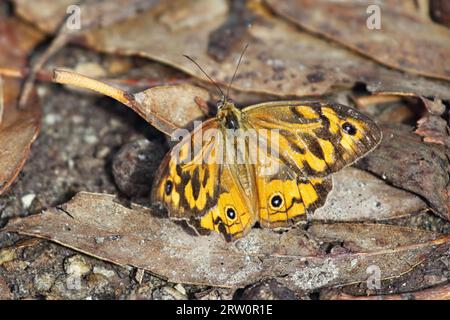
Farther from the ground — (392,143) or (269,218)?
(392,143)

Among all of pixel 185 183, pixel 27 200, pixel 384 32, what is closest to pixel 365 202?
pixel 185 183

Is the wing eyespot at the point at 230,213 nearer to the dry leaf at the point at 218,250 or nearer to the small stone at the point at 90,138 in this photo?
the dry leaf at the point at 218,250

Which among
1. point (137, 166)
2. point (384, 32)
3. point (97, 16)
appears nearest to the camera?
point (137, 166)

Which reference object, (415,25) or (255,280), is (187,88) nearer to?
(255,280)

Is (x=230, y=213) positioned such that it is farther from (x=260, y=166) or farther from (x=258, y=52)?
(x=258, y=52)

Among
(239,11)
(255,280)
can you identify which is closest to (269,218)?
(255,280)

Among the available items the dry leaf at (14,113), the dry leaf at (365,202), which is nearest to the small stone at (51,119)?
the dry leaf at (14,113)

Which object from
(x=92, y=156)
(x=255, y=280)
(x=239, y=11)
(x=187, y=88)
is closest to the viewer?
(x=255, y=280)
